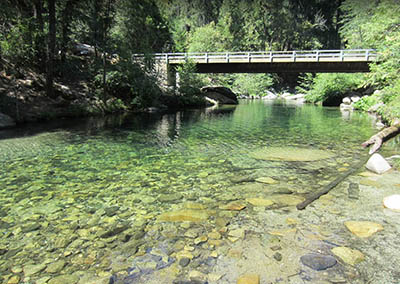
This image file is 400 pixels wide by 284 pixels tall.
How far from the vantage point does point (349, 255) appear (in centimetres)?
343

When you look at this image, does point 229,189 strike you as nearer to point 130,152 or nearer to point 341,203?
point 341,203

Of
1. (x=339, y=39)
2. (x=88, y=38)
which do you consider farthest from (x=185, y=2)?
(x=88, y=38)

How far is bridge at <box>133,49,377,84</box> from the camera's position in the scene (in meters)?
28.3

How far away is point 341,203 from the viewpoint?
4.97 metres

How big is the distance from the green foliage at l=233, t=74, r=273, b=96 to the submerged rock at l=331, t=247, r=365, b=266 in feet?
172

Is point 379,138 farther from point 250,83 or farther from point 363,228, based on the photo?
point 250,83

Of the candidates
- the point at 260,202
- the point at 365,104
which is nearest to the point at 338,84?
the point at 365,104

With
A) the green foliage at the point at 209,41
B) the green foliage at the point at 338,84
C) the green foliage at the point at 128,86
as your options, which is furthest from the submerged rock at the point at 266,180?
the green foliage at the point at 209,41

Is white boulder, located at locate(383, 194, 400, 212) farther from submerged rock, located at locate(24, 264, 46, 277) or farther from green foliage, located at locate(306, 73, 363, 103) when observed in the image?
green foliage, located at locate(306, 73, 363, 103)

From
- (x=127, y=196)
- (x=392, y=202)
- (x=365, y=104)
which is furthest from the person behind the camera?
(x=365, y=104)

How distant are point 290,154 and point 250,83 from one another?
156 ft

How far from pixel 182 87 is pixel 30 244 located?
2730 centimetres

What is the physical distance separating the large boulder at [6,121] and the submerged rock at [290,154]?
11.6 m

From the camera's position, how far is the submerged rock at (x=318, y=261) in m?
3.23
